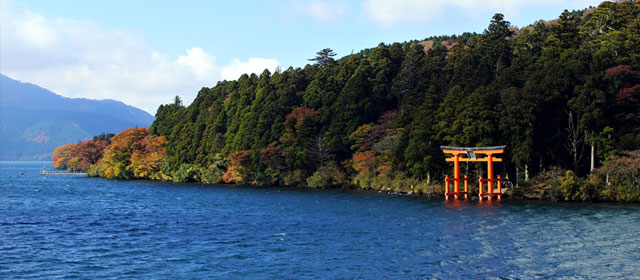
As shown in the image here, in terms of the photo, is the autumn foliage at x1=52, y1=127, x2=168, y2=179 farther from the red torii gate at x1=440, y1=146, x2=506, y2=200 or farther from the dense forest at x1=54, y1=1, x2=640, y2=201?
the red torii gate at x1=440, y1=146, x2=506, y2=200

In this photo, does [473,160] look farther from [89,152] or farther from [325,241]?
[89,152]

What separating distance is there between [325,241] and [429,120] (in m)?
35.9

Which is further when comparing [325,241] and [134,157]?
[134,157]

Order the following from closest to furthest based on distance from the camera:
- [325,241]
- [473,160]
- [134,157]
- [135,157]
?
[325,241] → [473,160] → [134,157] → [135,157]

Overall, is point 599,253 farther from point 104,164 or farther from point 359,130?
point 104,164

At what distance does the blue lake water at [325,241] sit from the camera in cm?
2248

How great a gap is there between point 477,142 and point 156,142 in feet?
220

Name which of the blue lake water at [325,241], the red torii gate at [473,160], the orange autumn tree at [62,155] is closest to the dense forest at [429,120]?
the red torii gate at [473,160]

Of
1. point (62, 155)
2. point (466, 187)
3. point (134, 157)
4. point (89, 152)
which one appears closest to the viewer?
point (466, 187)

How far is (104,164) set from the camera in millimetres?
113688

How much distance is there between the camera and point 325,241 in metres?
29.6

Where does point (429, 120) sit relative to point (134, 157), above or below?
above

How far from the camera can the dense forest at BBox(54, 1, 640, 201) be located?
5331 cm

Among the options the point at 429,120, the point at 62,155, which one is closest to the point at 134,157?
the point at 429,120
